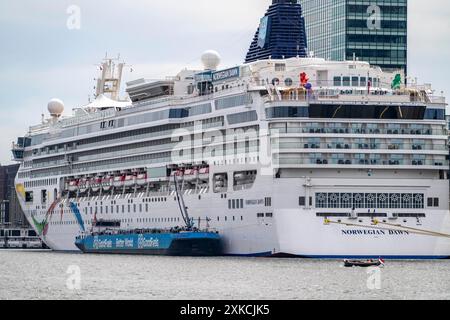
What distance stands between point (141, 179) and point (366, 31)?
186 feet

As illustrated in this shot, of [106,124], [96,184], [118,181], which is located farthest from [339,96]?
[96,184]

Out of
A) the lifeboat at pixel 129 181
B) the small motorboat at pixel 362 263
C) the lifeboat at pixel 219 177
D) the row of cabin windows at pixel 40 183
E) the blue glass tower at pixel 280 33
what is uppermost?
the blue glass tower at pixel 280 33

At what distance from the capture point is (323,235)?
110 meters

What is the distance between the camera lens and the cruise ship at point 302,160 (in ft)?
366

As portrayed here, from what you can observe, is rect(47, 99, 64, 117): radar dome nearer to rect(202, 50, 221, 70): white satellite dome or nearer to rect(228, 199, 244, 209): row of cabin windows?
rect(202, 50, 221, 70): white satellite dome

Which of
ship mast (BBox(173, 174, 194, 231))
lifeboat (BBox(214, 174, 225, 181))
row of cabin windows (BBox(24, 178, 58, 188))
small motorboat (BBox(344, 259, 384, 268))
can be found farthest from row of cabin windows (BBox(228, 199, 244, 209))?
row of cabin windows (BBox(24, 178, 58, 188))

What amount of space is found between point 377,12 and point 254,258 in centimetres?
6926

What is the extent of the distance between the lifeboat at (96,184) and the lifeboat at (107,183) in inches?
36.5

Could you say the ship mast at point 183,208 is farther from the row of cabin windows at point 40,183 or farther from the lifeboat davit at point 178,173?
the row of cabin windows at point 40,183

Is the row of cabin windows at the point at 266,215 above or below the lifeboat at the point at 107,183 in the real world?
below

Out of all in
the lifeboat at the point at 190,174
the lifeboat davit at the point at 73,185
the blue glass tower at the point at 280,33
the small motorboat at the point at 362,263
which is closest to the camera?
the small motorboat at the point at 362,263

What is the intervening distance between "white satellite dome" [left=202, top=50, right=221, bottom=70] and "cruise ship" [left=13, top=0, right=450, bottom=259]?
0.60 ft

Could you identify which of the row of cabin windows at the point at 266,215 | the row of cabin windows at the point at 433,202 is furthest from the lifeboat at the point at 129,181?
the row of cabin windows at the point at 433,202

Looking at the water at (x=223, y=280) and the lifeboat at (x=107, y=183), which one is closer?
the water at (x=223, y=280)
